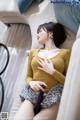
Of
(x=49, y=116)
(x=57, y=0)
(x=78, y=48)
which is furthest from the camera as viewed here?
(x=57, y=0)

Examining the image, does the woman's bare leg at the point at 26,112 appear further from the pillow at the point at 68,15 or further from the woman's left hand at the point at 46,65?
the pillow at the point at 68,15

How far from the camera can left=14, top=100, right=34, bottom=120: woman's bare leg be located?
→ 1.30 m

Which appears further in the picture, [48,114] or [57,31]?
[57,31]

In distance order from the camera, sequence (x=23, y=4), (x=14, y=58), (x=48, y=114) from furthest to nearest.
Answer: (x=14, y=58) → (x=23, y=4) → (x=48, y=114)

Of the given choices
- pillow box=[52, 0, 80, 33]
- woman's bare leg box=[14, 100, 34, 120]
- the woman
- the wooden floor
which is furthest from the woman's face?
woman's bare leg box=[14, 100, 34, 120]

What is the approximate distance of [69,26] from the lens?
1.52 metres

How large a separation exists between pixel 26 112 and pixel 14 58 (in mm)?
624

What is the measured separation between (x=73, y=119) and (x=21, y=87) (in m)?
0.62

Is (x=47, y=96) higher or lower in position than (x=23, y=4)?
lower

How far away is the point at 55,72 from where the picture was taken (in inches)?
51.7

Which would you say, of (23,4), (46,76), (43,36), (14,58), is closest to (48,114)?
(46,76)

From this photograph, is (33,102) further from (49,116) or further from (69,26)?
(69,26)

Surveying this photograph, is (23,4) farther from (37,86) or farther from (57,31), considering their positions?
(37,86)

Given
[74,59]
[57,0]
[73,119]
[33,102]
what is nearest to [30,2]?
[57,0]
